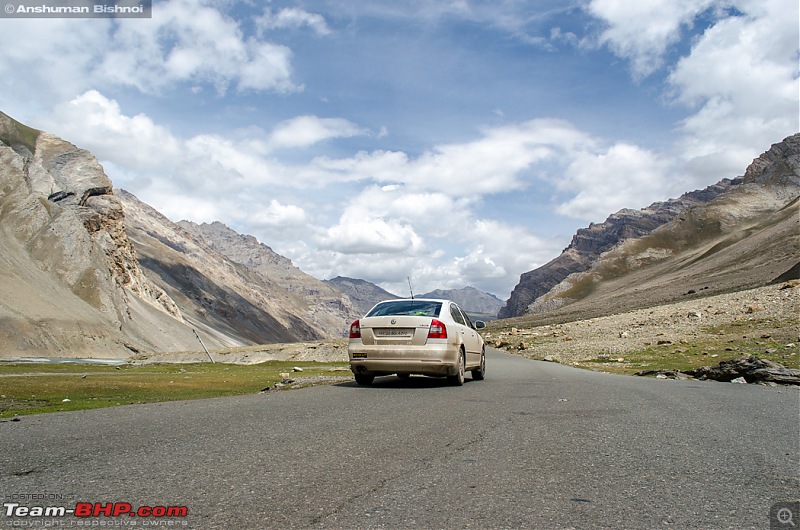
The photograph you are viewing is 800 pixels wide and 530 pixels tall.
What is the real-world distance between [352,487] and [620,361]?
97.2 feet

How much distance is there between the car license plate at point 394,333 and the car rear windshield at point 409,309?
0.53 m

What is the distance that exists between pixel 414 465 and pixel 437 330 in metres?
7.71

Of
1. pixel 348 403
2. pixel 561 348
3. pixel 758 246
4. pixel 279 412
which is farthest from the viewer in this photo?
pixel 758 246

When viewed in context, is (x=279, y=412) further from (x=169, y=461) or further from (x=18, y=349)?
(x=18, y=349)

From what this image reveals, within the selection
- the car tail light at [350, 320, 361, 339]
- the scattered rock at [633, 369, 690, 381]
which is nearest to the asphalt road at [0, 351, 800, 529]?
the car tail light at [350, 320, 361, 339]

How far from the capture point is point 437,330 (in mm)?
13055

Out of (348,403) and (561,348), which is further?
(561,348)

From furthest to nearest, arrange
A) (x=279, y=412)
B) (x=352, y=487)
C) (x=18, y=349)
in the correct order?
(x=18, y=349)
(x=279, y=412)
(x=352, y=487)

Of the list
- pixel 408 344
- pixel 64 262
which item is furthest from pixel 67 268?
pixel 408 344

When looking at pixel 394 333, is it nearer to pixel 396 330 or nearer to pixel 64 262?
pixel 396 330

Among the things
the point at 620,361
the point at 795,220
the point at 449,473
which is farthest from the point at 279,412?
the point at 795,220

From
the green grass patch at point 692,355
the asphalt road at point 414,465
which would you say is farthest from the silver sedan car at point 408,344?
the green grass patch at point 692,355

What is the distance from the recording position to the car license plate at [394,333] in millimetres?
13081

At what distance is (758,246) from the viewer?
137 m
